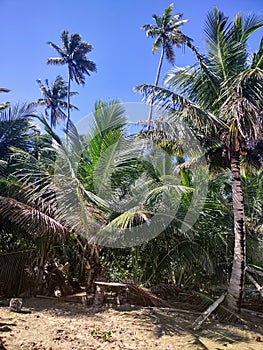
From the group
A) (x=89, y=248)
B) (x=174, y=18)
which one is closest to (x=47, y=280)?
(x=89, y=248)

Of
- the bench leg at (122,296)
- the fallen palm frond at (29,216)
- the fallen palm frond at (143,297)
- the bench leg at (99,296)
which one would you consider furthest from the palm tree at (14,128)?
the fallen palm frond at (143,297)

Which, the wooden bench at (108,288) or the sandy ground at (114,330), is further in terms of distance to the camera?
the wooden bench at (108,288)

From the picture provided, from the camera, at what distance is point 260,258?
25.1 feet

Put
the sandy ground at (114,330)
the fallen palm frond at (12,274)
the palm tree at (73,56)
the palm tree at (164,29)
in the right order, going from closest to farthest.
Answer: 1. the sandy ground at (114,330)
2. the fallen palm frond at (12,274)
3. the palm tree at (164,29)
4. the palm tree at (73,56)

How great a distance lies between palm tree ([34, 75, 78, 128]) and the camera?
28391 millimetres

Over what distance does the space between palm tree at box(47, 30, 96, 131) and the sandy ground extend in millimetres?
22137

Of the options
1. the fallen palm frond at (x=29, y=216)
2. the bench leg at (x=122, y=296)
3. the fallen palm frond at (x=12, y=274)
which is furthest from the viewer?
the fallen palm frond at (x=12, y=274)

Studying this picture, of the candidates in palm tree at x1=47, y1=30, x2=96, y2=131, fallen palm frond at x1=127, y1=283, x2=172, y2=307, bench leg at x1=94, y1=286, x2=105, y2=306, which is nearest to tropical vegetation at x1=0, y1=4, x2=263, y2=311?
bench leg at x1=94, y1=286, x2=105, y2=306

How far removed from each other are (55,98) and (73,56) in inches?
182

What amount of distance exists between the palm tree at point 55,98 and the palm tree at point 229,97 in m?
22.9

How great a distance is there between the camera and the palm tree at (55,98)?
93.1 ft

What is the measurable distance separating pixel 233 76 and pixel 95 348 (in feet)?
17.5

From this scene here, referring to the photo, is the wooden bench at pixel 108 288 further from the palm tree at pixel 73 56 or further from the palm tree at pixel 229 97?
the palm tree at pixel 73 56

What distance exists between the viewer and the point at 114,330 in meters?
4.19
